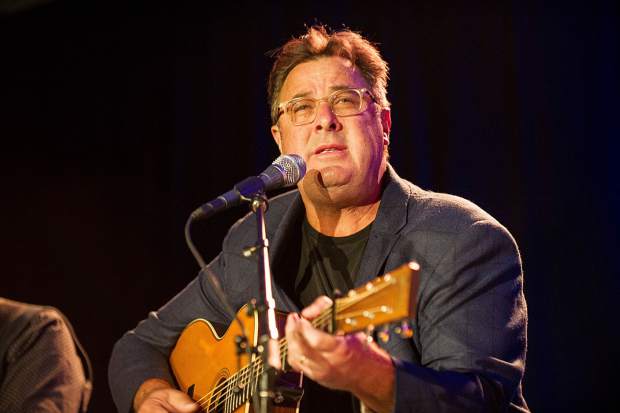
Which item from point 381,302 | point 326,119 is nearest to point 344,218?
point 326,119

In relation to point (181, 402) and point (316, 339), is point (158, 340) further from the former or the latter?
point (316, 339)

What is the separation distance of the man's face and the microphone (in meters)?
0.46

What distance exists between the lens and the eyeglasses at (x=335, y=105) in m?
3.31

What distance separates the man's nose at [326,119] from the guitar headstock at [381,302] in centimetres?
133

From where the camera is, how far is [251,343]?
266 cm

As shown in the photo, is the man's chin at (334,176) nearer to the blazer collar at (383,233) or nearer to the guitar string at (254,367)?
the blazer collar at (383,233)

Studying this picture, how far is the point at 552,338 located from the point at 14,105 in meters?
5.06

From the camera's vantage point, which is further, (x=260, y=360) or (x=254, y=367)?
(x=254, y=367)

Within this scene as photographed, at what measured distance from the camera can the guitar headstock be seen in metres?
1.87

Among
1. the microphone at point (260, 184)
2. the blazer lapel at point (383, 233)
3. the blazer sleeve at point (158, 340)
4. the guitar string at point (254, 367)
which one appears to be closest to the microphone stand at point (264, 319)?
the microphone at point (260, 184)

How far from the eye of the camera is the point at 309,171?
3.27 m

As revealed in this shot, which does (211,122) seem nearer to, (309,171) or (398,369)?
(309,171)

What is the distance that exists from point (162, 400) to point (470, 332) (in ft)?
5.36

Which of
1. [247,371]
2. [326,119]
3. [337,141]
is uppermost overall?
[326,119]
